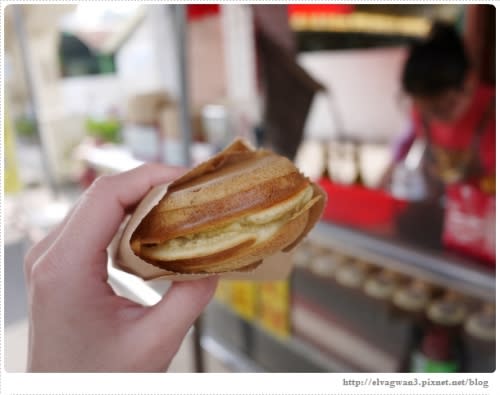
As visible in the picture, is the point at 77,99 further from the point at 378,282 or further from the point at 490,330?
the point at 490,330

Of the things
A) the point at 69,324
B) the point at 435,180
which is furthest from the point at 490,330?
the point at 69,324

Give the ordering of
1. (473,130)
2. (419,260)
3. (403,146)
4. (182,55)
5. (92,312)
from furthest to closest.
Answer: (403,146) → (473,130) → (182,55) → (419,260) → (92,312)

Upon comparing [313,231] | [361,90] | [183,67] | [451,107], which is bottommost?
[361,90]

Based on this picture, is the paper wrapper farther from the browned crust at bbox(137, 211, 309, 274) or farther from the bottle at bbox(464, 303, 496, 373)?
the bottle at bbox(464, 303, 496, 373)

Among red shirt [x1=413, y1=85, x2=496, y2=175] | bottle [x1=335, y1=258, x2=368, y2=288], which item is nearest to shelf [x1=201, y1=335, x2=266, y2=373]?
bottle [x1=335, y1=258, x2=368, y2=288]

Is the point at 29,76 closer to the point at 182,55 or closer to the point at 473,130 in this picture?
the point at 182,55

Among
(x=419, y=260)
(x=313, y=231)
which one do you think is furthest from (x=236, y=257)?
(x=313, y=231)
